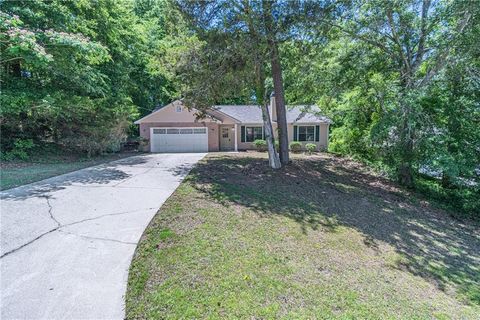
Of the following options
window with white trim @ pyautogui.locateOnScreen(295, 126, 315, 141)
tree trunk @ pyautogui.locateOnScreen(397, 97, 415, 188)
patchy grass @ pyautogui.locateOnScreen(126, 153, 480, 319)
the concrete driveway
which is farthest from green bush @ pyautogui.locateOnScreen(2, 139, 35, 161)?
window with white trim @ pyautogui.locateOnScreen(295, 126, 315, 141)

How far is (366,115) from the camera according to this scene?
1319cm

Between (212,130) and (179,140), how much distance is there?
2587mm

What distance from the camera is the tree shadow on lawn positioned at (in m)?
4.49

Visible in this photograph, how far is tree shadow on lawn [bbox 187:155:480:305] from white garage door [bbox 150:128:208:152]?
8.94 meters

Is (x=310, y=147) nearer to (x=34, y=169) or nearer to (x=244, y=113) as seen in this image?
(x=244, y=113)

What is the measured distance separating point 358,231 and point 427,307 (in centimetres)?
222

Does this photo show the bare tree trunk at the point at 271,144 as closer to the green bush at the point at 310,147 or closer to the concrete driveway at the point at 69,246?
the concrete driveway at the point at 69,246

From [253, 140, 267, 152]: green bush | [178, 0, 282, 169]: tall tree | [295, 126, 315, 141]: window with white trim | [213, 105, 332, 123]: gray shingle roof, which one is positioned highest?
[178, 0, 282, 169]: tall tree

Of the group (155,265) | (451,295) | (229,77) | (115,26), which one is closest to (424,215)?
(451,295)

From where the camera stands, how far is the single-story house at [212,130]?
19031mm

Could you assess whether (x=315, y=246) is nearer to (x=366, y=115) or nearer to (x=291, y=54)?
(x=291, y=54)

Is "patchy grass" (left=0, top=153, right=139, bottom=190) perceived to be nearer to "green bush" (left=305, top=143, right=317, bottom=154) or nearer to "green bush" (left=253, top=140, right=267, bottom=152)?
"green bush" (left=253, top=140, right=267, bottom=152)

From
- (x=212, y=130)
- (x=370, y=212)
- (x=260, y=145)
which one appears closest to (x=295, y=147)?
(x=260, y=145)

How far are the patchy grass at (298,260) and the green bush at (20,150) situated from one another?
939 cm
